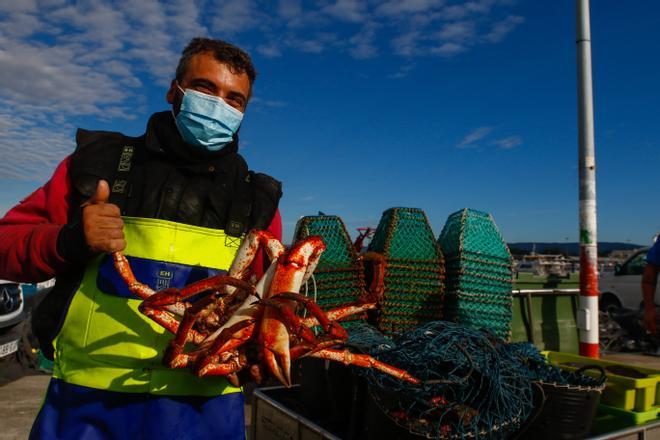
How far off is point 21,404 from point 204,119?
5246mm

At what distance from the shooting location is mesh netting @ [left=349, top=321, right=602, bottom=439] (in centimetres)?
249

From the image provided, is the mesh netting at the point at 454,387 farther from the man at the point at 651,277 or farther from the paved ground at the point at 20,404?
the paved ground at the point at 20,404

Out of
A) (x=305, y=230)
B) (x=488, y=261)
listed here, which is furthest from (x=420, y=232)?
(x=305, y=230)

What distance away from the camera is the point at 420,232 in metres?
5.07

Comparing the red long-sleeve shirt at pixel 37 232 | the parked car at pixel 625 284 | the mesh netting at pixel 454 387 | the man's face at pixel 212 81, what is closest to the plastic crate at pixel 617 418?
the mesh netting at pixel 454 387

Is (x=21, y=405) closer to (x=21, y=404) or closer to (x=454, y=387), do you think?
(x=21, y=404)

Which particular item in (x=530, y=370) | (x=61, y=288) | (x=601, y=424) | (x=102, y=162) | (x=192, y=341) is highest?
(x=102, y=162)

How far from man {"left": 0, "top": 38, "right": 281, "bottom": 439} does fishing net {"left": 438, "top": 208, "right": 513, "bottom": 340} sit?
3.12m

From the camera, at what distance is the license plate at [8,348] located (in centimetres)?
590

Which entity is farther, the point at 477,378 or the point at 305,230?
the point at 305,230

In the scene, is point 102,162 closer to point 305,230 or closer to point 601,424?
point 305,230

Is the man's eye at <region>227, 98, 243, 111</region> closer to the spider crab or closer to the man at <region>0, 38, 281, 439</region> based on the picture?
the man at <region>0, 38, 281, 439</region>

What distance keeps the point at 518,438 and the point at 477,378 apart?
748 mm

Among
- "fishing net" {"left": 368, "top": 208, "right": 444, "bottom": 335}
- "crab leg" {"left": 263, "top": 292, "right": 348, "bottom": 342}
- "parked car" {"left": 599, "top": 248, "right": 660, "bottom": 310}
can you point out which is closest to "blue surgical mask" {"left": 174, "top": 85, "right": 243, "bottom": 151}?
"crab leg" {"left": 263, "top": 292, "right": 348, "bottom": 342}
